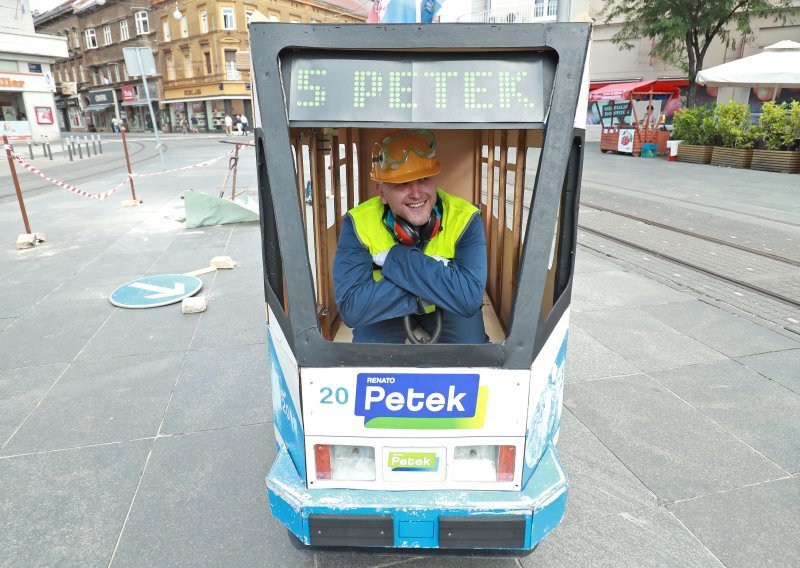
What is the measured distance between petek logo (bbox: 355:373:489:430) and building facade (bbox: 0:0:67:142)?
3661cm

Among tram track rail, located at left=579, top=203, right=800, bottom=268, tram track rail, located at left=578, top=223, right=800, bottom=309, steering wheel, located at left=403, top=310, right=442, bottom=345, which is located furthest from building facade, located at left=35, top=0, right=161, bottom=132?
steering wheel, located at left=403, top=310, right=442, bottom=345

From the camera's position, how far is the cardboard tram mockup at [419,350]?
6.32ft

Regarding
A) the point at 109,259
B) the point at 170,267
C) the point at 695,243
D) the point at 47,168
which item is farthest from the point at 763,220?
the point at 47,168

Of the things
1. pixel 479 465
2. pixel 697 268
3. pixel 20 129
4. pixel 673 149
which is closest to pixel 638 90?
pixel 673 149

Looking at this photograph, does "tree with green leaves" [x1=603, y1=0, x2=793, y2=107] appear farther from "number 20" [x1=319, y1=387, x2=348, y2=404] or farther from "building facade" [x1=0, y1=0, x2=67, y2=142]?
"building facade" [x1=0, y1=0, x2=67, y2=142]

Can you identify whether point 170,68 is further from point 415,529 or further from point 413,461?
point 415,529

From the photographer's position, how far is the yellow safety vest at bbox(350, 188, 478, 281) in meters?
2.60

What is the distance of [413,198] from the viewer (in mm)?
2580

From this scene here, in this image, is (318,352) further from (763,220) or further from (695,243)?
(763,220)

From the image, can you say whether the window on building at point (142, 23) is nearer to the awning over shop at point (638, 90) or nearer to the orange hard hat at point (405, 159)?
the awning over shop at point (638, 90)

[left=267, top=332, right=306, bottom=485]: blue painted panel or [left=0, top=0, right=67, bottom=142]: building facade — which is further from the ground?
[left=0, top=0, right=67, bottom=142]: building facade

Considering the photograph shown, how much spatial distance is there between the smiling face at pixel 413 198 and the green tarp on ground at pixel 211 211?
23.9 feet

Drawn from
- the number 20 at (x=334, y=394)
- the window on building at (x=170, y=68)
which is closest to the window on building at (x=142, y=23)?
the window on building at (x=170, y=68)

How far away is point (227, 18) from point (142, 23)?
40.9 feet
